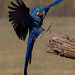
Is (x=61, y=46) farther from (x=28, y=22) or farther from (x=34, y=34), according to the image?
(x=28, y=22)

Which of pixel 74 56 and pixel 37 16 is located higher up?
pixel 37 16

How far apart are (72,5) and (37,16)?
27.5m

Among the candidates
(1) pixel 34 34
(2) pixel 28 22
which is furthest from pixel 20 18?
(1) pixel 34 34

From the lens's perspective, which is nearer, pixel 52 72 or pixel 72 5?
pixel 52 72

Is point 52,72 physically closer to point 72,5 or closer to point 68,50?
point 68,50

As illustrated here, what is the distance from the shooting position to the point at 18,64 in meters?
10.3

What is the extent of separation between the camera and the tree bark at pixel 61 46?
16.4 ft

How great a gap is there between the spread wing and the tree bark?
0.99 meters

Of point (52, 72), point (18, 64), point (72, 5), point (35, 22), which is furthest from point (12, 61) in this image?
point (72, 5)

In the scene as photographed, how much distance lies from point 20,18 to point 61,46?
1273mm

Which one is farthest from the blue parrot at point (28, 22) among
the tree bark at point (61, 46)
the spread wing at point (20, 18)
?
the tree bark at point (61, 46)

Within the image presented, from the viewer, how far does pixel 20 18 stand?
238 inches

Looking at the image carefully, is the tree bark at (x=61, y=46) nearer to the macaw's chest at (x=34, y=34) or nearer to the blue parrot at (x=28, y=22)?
the blue parrot at (x=28, y=22)

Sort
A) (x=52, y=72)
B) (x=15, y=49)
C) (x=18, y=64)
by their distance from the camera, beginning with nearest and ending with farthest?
(x=52, y=72) < (x=18, y=64) < (x=15, y=49)
